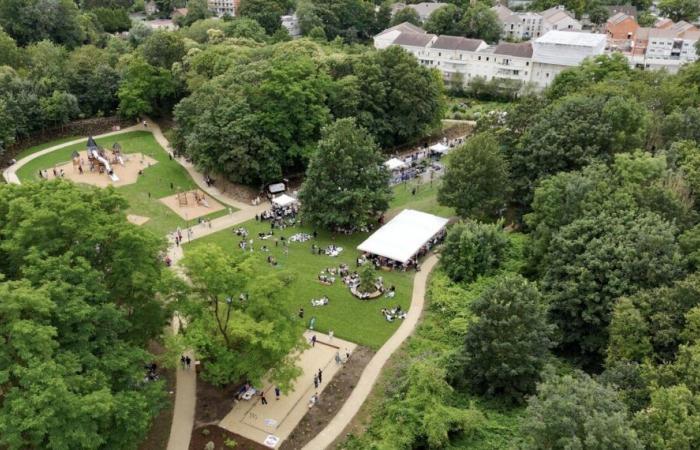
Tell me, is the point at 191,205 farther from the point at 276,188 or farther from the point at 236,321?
the point at 236,321

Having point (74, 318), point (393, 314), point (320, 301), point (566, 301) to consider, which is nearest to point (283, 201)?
point (320, 301)

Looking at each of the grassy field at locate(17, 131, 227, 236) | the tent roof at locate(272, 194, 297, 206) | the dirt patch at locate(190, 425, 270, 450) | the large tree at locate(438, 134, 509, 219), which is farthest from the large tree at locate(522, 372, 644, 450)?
the grassy field at locate(17, 131, 227, 236)

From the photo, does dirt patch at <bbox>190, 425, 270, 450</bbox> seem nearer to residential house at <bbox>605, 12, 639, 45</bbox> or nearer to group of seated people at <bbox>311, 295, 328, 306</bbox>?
group of seated people at <bbox>311, 295, 328, 306</bbox>

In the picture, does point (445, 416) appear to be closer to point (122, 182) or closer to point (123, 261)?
point (123, 261)

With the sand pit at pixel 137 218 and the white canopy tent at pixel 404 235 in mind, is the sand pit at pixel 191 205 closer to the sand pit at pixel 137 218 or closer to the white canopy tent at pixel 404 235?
the sand pit at pixel 137 218

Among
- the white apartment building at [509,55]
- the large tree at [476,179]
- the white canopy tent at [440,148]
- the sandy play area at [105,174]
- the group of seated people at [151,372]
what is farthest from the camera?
the white apartment building at [509,55]

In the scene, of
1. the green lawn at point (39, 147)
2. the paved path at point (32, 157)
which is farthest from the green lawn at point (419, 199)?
the green lawn at point (39, 147)
